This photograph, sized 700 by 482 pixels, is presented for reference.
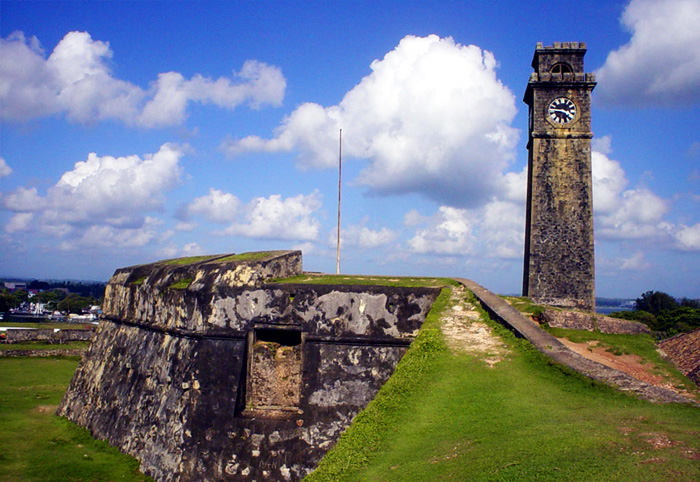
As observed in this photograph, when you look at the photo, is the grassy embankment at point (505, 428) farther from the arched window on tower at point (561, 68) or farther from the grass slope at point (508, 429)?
the arched window on tower at point (561, 68)

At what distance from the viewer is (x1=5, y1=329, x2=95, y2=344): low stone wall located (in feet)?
88.9

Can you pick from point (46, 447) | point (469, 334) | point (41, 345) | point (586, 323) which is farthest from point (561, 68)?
point (41, 345)

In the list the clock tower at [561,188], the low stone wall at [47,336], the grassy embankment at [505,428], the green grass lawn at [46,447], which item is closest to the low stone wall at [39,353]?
the low stone wall at [47,336]

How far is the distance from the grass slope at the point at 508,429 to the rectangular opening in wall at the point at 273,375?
2795 millimetres

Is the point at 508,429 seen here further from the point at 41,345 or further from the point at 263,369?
the point at 41,345

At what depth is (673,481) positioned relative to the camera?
3361mm

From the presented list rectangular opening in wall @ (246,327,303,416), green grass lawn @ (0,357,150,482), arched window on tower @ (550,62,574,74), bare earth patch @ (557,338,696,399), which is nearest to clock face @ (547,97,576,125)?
arched window on tower @ (550,62,574,74)

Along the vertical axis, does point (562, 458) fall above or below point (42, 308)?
above

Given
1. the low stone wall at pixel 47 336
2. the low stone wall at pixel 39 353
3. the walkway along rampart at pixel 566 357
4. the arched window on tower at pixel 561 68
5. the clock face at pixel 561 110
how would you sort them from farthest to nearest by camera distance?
the low stone wall at pixel 47 336, the low stone wall at pixel 39 353, the arched window on tower at pixel 561 68, the clock face at pixel 561 110, the walkway along rampart at pixel 566 357

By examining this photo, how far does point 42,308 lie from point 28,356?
204ft

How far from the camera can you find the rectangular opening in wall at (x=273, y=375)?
9195mm

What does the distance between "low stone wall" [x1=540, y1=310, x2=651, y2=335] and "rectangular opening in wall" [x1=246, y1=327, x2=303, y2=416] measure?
474cm

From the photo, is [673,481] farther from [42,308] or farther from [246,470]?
[42,308]

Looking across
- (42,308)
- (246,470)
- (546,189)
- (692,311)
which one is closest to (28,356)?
(246,470)
